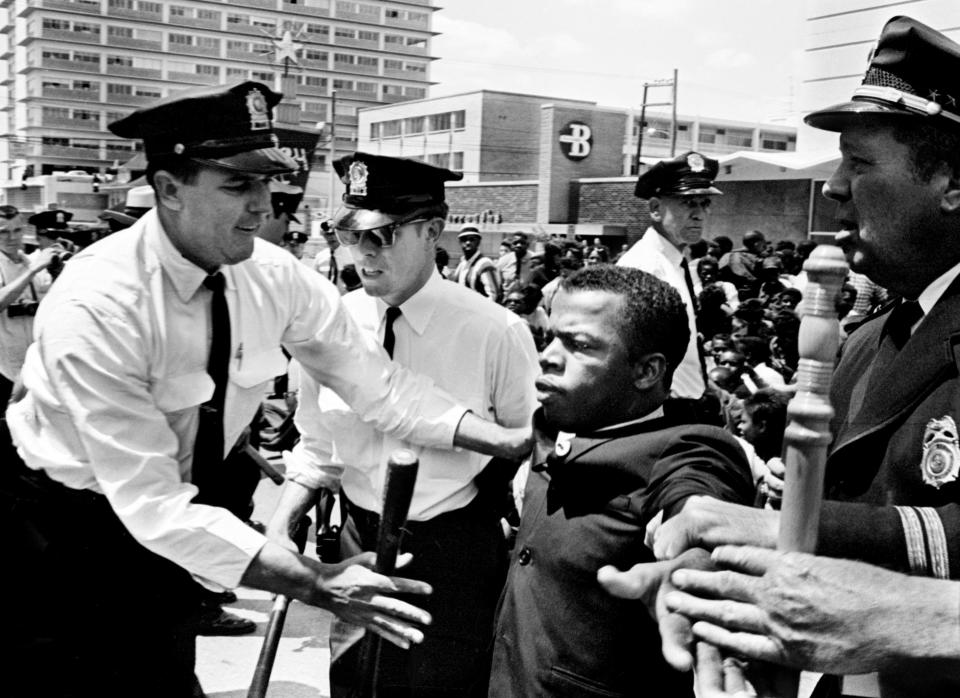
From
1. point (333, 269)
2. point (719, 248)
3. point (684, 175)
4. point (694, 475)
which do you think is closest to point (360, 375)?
point (694, 475)

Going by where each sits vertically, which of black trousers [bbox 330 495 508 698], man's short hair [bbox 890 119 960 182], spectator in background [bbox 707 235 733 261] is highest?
man's short hair [bbox 890 119 960 182]

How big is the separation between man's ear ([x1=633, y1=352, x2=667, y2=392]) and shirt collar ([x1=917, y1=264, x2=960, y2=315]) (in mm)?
629

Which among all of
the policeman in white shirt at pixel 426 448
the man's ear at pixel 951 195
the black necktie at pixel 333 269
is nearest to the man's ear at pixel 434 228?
the policeman in white shirt at pixel 426 448

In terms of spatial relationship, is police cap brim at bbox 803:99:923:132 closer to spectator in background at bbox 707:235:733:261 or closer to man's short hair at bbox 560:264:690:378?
man's short hair at bbox 560:264:690:378

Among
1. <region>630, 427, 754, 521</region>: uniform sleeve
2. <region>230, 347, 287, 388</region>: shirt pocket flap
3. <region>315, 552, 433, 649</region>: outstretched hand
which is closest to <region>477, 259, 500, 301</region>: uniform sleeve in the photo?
<region>230, 347, 287, 388</region>: shirt pocket flap

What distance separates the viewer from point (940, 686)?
1513 mm

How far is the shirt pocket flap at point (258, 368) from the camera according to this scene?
254cm

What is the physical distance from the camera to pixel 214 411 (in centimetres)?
247

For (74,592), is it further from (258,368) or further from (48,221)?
(48,221)

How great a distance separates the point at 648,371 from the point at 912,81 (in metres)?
0.85

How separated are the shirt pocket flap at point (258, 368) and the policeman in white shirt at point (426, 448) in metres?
0.42

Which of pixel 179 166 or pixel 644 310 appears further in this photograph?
pixel 179 166

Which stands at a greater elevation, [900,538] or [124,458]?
[900,538]

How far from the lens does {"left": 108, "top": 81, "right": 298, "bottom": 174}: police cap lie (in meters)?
2.49
